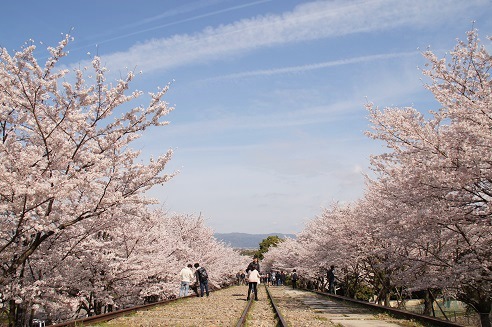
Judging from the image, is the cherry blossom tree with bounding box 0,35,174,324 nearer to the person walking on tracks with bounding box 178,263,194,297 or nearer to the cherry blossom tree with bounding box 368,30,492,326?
the cherry blossom tree with bounding box 368,30,492,326

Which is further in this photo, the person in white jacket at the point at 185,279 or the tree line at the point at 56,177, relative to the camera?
the person in white jacket at the point at 185,279

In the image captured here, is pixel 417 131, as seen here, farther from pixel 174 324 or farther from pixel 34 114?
pixel 34 114

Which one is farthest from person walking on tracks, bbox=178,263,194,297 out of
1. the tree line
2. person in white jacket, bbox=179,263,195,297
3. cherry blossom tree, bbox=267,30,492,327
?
cherry blossom tree, bbox=267,30,492,327

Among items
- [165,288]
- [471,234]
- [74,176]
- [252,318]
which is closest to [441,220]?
[471,234]

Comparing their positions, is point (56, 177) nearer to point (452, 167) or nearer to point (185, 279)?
point (452, 167)

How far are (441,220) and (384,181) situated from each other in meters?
3.87

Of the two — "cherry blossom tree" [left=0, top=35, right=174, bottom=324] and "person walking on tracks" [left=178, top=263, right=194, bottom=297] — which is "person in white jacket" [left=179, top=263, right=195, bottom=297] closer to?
"person walking on tracks" [left=178, top=263, right=194, bottom=297]

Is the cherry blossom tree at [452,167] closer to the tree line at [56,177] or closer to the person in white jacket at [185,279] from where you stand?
the tree line at [56,177]

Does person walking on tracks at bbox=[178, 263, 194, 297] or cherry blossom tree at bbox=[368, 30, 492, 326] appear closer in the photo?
cherry blossom tree at bbox=[368, 30, 492, 326]

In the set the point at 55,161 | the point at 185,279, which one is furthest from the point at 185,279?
the point at 55,161

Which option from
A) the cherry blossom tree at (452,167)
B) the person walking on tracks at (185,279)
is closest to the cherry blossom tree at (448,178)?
the cherry blossom tree at (452,167)

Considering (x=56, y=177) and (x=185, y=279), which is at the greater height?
(x=56, y=177)

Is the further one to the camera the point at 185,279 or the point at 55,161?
the point at 185,279

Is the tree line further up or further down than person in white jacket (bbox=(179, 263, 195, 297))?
further up
